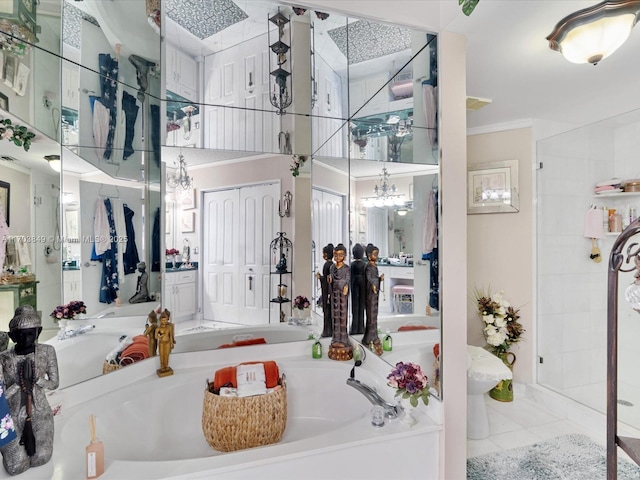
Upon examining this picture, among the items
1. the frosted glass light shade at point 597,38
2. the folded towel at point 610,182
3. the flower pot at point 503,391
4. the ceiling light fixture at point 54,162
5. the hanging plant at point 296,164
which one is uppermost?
the frosted glass light shade at point 597,38

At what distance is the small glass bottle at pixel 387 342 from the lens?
1936 millimetres

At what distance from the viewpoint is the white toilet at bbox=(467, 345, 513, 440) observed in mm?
2145

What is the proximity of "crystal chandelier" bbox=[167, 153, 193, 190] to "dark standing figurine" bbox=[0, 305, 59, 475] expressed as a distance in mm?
1058

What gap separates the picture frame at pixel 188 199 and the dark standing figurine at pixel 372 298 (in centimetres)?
116

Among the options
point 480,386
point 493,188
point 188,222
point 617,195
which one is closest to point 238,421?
point 188,222

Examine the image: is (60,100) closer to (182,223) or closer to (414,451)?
(182,223)

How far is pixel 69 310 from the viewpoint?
4.93 feet

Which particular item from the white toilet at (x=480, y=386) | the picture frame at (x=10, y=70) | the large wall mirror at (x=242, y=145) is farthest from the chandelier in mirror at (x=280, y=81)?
the white toilet at (x=480, y=386)

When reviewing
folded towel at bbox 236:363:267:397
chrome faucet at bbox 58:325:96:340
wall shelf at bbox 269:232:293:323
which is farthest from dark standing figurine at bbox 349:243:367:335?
chrome faucet at bbox 58:325:96:340

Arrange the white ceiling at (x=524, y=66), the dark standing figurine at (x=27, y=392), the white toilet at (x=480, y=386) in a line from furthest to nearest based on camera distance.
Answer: the white toilet at (x=480, y=386), the white ceiling at (x=524, y=66), the dark standing figurine at (x=27, y=392)

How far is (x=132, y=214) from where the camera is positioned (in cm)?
181

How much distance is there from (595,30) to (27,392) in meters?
2.63

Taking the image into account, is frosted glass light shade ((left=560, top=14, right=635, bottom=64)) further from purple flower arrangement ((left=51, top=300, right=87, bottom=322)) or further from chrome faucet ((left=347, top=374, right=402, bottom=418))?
purple flower arrangement ((left=51, top=300, right=87, bottom=322))

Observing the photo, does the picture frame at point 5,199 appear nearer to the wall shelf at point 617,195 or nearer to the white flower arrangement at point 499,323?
the white flower arrangement at point 499,323
